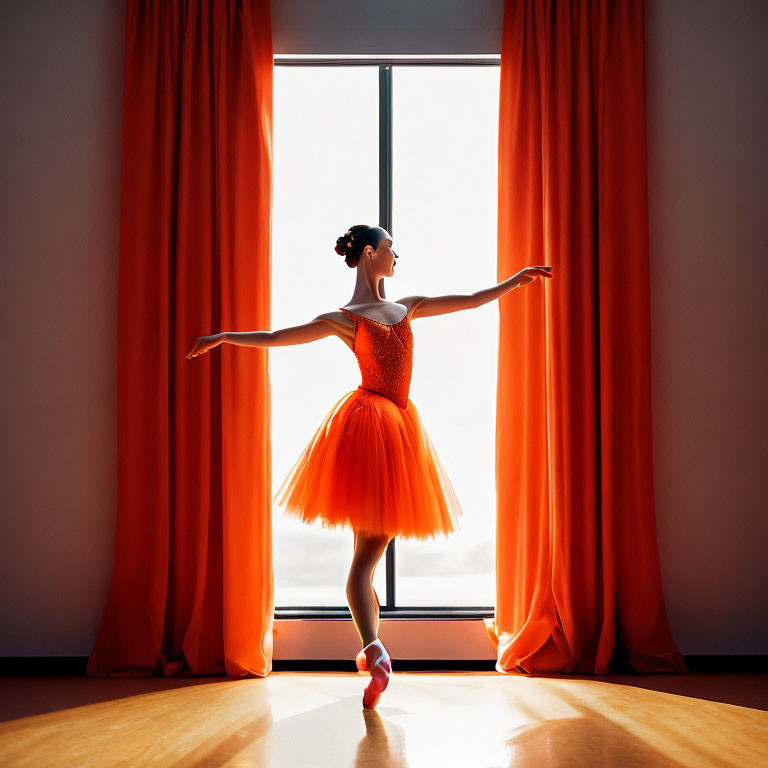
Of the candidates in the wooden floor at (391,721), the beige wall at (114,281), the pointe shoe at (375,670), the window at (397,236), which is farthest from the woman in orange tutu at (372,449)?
the beige wall at (114,281)

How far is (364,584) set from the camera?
2.46 meters

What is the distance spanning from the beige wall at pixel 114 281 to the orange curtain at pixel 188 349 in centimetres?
15

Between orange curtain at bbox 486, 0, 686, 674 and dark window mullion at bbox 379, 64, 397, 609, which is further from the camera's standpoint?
dark window mullion at bbox 379, 64, 397, 609

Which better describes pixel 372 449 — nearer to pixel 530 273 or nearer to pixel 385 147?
pixel 530 273

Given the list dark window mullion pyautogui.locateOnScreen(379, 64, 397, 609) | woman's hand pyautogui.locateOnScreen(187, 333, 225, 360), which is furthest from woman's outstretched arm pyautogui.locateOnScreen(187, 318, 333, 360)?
dark window mullion pyautogui.locateOnScreen(379, 64, 397, 609)

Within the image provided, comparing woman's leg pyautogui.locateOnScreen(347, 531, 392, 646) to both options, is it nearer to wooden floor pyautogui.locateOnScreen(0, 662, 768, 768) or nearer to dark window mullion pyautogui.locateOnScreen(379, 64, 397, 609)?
wooden floor pyautogui.locateOnScreen(0, 662, 768, 768)

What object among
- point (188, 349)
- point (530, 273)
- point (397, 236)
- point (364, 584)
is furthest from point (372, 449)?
point (397, 236)

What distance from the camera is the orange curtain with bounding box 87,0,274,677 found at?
284 centimetres

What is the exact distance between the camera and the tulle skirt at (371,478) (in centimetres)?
240

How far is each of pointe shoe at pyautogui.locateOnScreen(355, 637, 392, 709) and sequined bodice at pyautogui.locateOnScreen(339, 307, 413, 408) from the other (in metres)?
0.79

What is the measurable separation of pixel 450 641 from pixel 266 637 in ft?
2.28

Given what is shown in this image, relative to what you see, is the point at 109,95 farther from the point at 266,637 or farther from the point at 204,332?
the point at 266,637

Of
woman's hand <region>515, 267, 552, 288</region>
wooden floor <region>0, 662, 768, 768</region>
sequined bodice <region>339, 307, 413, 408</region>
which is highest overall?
woman's hand <region>515, 267, 552, 288</region>

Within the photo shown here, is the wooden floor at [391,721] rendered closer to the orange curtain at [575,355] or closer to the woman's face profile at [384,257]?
the orange curtain at [575,355]
